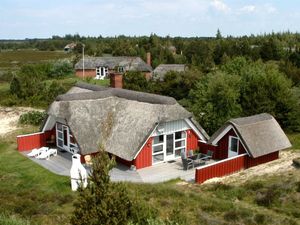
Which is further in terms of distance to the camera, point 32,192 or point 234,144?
point 234,144

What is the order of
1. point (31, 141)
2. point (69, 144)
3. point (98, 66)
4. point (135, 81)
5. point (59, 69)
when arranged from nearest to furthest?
point (69, 144) < point (31, 141) < point (135, 81) < point (98, 66) < point (59, 69)

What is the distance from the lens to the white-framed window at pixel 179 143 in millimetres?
23484

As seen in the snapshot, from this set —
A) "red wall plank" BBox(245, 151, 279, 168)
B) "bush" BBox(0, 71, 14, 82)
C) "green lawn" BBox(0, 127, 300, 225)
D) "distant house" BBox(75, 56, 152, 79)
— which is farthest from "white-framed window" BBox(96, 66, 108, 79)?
"red wall plank" BBox(245, 151, 279, 168)

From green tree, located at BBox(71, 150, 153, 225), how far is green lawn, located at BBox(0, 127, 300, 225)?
371cm

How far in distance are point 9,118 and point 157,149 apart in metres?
19.2

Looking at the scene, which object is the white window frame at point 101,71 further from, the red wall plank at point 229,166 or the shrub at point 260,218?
the shrub at point 260,218

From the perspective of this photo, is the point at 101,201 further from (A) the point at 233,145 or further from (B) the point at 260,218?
(A) the point at 233,145

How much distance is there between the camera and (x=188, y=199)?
16359 millimetres

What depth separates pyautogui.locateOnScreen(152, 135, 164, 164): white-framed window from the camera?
73.8 feet

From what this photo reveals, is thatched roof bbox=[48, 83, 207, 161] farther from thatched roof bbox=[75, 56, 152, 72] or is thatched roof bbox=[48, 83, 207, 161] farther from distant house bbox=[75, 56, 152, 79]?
distant house bbox=[75, 56, 152, 79]

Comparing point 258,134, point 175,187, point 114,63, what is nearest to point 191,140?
point 258,134

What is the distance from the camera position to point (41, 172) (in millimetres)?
21203

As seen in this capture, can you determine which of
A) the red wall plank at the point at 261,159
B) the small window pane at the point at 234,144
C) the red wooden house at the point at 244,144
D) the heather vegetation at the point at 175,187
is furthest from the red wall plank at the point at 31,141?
the red wall plank at the point at 261,159

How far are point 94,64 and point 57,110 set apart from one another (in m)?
43.7
